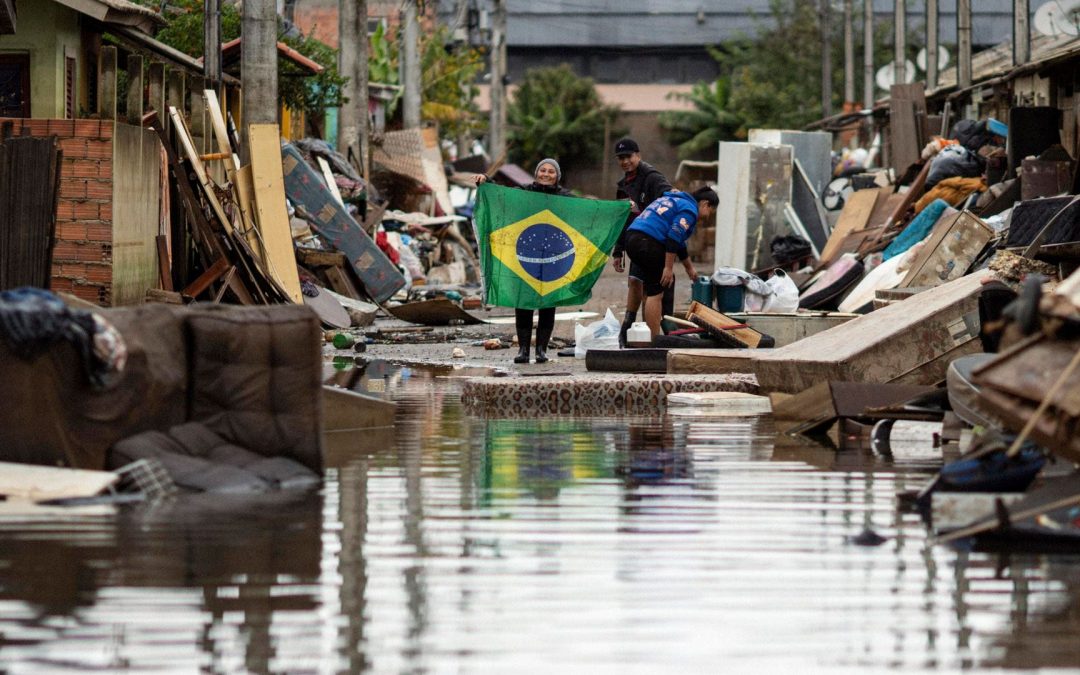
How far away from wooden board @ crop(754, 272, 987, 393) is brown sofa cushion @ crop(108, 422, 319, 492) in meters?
4.48

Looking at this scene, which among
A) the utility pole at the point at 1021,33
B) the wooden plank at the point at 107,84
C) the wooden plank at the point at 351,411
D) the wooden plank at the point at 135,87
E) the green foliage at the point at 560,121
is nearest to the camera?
the wooden plank at the point at 351,411

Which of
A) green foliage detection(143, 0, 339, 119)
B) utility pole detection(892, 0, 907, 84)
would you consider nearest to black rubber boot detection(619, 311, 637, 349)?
green foliage detection(143, 0, 339, 119)

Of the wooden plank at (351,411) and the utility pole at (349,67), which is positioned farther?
the utility pole at (349,67)

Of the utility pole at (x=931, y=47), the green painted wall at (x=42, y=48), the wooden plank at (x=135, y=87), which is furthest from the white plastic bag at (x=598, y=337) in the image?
the utility pole at (x=931, y=47)

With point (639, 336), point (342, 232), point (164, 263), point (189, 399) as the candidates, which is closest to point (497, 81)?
point (342, 232)

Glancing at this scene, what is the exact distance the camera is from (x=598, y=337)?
55.6 feet

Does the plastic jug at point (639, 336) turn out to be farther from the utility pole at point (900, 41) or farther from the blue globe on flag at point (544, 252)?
the utility pole at point (900, 41)

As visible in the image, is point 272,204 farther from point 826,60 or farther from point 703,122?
point 703,122

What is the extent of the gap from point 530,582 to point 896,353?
6189mm

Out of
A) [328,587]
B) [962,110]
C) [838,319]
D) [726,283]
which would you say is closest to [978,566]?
[328,587]

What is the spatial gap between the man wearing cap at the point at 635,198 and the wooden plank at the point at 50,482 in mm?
8930

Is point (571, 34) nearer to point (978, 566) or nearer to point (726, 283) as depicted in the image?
point (726, 283)

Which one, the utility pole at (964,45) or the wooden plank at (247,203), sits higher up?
the utility pole at (964,45)

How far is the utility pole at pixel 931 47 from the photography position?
41.3 m
